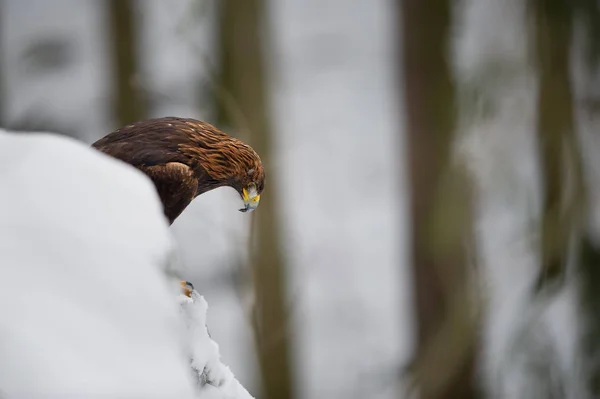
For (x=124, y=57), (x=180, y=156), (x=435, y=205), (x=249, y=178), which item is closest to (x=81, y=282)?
(x=180, y=156)

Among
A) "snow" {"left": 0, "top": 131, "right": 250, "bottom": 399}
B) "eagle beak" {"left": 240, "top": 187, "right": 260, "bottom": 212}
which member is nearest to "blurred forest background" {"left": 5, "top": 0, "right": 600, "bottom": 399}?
"eagle beak" {"left": 240, "top": 187, "right": 260, "bottom": 212}

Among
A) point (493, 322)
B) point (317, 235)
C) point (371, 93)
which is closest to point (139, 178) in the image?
point (493, 322)

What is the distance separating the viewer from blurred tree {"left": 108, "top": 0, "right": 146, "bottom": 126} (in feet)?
15.1

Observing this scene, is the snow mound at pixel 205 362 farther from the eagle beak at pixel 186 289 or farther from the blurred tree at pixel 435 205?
the blurred tree at pixel 435 205

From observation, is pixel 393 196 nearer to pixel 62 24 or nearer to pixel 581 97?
pixel 581 97

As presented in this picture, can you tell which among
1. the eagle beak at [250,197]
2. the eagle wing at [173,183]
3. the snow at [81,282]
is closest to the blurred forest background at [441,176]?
the eagle beak at [250,197]

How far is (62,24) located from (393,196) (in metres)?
3.79

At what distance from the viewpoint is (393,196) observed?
7270mm

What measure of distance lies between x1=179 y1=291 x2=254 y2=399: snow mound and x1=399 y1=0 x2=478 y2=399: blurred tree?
284cm

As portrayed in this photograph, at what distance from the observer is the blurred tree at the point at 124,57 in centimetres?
459

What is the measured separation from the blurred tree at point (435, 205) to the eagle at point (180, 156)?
2.55 meters

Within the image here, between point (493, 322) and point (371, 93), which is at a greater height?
point (371, 93)

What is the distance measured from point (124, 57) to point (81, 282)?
12.8ft

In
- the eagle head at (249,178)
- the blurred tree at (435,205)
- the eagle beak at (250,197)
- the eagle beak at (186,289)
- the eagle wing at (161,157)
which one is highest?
the eagle wing at (161,157)
